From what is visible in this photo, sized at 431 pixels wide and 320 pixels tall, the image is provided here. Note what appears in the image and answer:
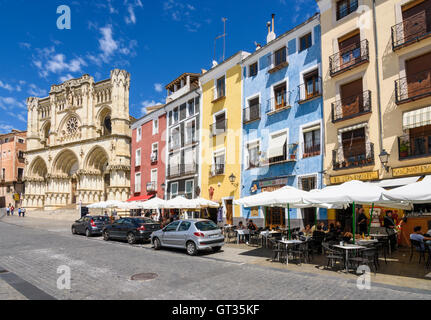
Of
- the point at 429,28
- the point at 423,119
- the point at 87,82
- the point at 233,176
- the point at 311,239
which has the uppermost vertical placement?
the point at 87,82

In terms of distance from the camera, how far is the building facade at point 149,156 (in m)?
32.2

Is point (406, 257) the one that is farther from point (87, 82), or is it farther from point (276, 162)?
point (87, 82)

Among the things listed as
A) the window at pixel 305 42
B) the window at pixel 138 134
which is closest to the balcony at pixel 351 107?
the window at pixel 305 42

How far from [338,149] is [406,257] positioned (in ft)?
21.6

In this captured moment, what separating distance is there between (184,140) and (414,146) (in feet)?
64.8

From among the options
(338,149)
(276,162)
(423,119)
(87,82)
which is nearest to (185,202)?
(276,162)

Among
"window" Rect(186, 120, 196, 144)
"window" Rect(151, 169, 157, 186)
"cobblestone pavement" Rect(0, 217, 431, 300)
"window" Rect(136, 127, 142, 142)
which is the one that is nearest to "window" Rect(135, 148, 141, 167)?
"window" Rect(136, 127, 142, 142)

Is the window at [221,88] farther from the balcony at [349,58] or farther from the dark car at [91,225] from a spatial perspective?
the dark car at [91,225]

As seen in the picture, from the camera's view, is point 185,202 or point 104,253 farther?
point 185,202

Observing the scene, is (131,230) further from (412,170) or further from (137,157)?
(137,157)

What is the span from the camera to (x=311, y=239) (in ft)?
37.0

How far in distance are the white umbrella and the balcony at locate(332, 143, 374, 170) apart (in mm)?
6070

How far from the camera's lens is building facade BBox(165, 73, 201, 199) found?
2769 centimetres

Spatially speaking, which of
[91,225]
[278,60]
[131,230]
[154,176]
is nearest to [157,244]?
[131,230]
